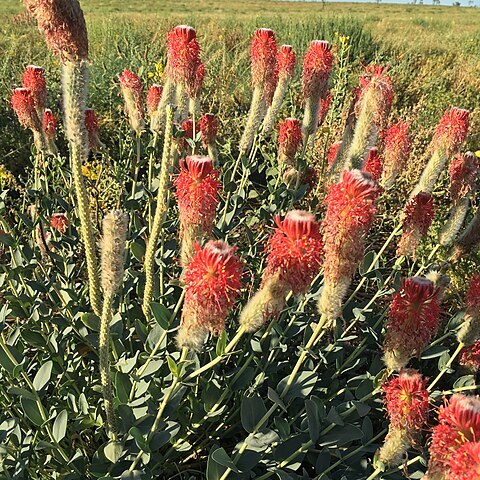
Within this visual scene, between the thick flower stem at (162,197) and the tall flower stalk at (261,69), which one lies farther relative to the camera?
the tall flower stalk at (261,69)

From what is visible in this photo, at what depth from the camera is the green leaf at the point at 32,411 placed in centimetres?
204

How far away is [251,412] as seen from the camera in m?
2.01

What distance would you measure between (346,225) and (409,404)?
2.17 feet

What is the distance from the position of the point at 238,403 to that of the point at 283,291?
1.17m

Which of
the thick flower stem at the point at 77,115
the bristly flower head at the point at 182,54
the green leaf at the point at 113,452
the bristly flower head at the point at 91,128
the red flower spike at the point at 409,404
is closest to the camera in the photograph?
the thick flower stem at the point at 77,115

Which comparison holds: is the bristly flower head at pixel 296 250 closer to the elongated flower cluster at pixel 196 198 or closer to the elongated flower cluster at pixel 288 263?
the elongated flower cluster at pixel 288 263

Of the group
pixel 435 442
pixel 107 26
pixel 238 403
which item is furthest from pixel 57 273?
pixel 107 26

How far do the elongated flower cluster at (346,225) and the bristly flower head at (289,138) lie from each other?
1.56 metres

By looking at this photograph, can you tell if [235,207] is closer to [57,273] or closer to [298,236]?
[57,273]

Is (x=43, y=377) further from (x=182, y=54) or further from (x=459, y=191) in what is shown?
(x=459, y=191)

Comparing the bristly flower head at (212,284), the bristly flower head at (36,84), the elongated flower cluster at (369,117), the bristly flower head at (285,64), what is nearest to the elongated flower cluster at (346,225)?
the bristly flower head at (212,284)

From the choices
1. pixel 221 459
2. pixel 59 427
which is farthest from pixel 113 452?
pixel 221 459

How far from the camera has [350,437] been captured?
6.69 ft

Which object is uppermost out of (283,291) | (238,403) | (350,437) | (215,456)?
(283,291)
